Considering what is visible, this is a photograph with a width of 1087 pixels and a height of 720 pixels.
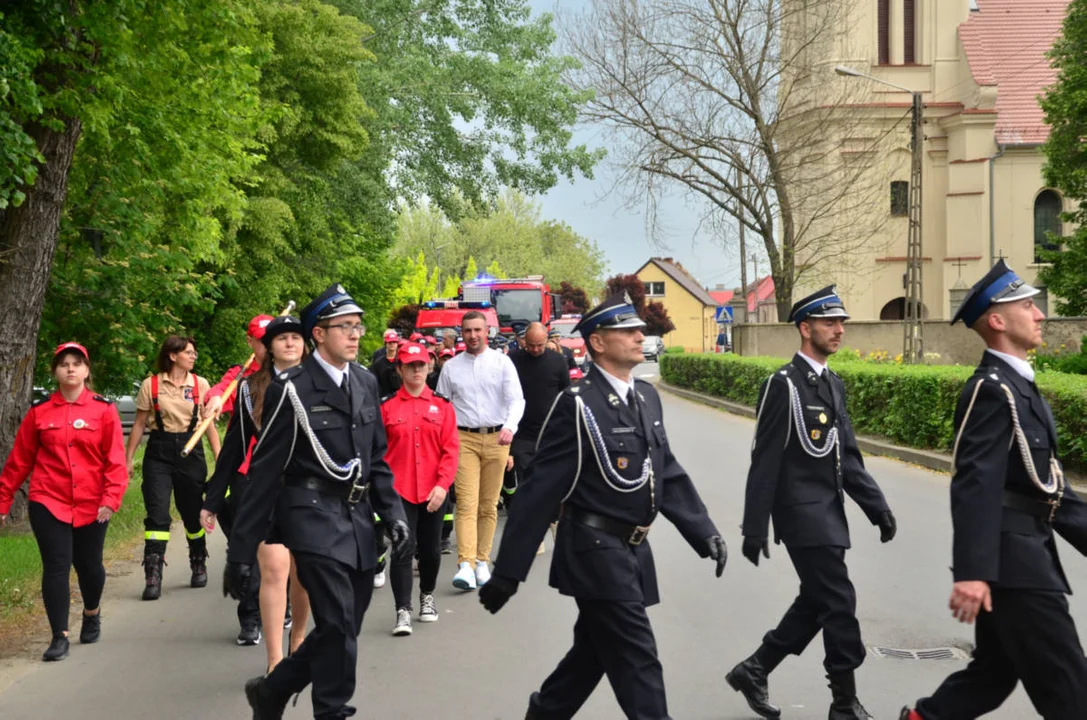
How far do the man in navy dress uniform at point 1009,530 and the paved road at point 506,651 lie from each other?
1.58 metres

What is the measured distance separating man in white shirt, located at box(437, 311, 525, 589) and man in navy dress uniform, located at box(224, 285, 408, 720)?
423 cm

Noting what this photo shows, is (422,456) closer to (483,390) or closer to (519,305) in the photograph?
(483,390)

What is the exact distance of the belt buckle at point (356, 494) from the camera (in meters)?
5.74

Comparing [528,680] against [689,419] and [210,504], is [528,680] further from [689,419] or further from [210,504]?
[689,419]

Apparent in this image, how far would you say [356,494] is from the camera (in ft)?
18.9

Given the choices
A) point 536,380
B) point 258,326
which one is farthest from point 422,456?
point 536,380

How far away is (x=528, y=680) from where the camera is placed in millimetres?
7098

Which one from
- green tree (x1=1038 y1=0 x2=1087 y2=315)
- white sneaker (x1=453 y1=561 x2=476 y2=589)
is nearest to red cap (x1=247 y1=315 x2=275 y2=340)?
white sneaker (x1=453 y1=561 x2=476 y2=589)

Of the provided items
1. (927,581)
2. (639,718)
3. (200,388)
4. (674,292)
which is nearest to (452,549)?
(200,388)

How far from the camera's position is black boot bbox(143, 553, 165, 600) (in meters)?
9.99

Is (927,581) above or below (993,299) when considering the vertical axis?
below

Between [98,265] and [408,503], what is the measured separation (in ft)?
25.5

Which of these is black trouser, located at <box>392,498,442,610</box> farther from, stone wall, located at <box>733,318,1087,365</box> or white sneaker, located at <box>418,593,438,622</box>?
stone wall, located at <box>733,318,1087,365</box>

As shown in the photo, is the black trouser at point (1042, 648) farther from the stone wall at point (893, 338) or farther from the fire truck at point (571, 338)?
the fire truck at point (571, 338)
